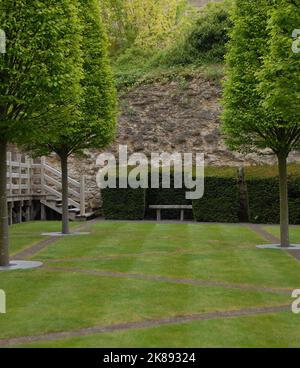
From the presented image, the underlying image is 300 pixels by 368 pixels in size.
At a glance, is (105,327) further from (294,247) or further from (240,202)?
(240,202)

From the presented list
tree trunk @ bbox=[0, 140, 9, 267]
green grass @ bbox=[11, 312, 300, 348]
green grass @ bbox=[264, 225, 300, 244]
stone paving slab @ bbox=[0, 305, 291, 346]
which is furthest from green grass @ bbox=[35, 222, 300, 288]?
green grass @ bbox=[11, 312, 300, 348]

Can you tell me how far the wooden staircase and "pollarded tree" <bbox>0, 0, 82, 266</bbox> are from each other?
11352mm

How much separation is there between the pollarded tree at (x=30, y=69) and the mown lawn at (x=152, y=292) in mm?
2425

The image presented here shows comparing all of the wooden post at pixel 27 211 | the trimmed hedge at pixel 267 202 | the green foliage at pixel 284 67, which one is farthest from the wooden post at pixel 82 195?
the green foliage at pixel 284 67

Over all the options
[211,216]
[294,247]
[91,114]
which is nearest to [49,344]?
[294,247]

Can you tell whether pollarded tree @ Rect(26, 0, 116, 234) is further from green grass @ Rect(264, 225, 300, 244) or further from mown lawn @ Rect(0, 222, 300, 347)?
green grass @ Rect(264, 225, 300, 244)

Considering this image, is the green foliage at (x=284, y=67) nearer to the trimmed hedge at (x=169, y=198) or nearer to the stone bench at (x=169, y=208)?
the stone bench at (x=169, y=208)

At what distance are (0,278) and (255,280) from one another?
4952 millimetres

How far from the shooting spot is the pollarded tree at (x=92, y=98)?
18.0m

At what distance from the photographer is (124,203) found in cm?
2480

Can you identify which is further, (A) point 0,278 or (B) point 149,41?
(B) point 149,41

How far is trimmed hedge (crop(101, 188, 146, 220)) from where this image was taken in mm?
24672

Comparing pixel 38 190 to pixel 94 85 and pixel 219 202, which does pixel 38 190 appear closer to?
pixel 219 202

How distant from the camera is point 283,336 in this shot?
7.08m
